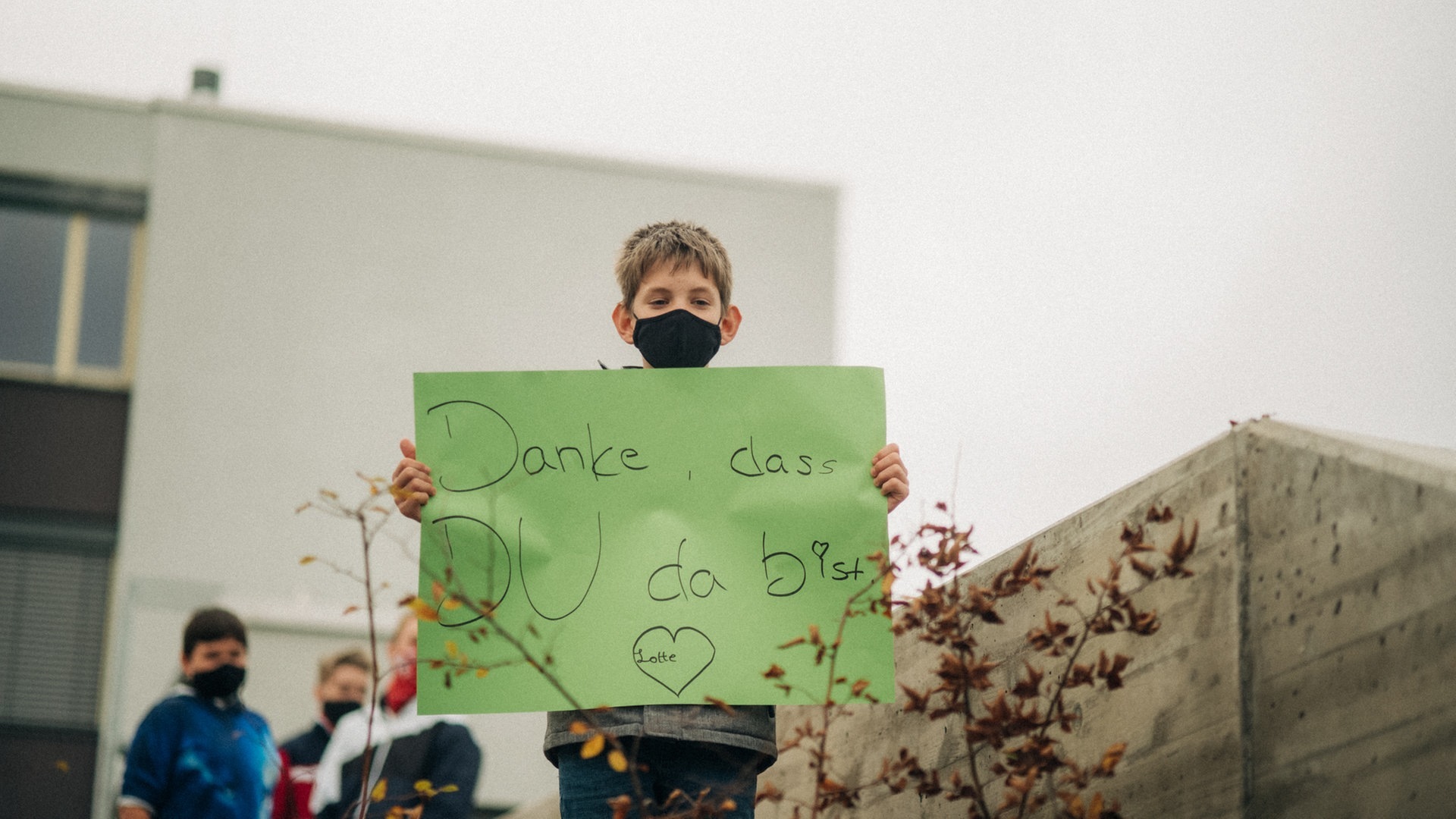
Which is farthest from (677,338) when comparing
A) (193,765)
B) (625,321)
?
(193,765)

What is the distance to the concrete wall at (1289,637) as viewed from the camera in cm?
214

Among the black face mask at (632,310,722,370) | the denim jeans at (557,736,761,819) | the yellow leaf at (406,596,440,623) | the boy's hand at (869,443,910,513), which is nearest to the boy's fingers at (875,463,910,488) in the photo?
the boy's hand at (869,443,910,513)

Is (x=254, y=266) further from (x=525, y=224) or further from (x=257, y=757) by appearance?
(x=257, y=757)

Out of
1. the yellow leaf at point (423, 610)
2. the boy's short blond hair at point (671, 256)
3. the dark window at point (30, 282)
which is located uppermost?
the dark window at point (30, 282)

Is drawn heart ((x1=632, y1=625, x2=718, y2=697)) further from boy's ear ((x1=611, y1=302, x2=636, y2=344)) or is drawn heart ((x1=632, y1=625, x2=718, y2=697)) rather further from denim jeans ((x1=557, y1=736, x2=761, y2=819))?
boy's ear ((x1=611, y1=302, x2=636, y2=344))

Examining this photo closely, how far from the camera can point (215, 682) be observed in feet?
17.0

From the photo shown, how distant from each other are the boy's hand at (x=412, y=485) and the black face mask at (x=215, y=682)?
2609 millimetres

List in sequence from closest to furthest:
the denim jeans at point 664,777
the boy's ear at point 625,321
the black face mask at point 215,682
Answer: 1. the denim jeans at point 664,777
2. the boy's ear at point 625,321
3. the black face mask at point 215,682

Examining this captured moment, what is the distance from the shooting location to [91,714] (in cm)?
1455

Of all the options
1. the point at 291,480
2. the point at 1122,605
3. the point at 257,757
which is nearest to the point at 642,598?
the point at 1122,605

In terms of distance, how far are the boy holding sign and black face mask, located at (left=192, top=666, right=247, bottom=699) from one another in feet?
8.36

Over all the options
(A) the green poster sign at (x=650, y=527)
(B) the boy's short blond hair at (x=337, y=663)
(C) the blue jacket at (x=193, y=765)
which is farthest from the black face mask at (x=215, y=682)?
(A) the green poster sign at (x=650, y=527)

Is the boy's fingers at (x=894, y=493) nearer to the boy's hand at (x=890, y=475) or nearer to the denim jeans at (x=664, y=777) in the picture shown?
the boy's hand at (x=890, y=475)

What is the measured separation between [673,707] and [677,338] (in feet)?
2.47
